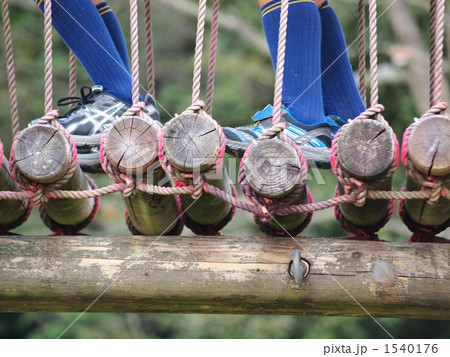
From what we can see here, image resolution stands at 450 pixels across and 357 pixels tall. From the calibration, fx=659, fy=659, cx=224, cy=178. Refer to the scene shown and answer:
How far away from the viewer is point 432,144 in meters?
1.07

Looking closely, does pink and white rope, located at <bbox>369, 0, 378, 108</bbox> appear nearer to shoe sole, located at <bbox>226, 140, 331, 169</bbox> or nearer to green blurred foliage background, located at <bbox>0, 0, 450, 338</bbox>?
shoe sole, located at <bbox>226, 140, 331, 169</bbox>

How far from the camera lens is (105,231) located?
15.0 ft

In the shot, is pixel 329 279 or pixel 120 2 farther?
pixel 120 2

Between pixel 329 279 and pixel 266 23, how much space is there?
54 cm

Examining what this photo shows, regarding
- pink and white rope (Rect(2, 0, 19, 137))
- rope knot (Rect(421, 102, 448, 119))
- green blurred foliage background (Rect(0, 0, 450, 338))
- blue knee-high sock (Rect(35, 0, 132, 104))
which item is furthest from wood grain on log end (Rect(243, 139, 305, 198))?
green blurred foliage background (Rect(0, 0, 450, 338))

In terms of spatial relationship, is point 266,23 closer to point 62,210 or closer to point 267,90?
point 62,210

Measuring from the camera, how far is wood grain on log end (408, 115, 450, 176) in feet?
3.51

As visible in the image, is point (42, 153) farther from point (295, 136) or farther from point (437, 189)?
point (437, 189)

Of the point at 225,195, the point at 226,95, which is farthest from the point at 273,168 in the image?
the point at 226,95

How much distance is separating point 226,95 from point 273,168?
372 cm

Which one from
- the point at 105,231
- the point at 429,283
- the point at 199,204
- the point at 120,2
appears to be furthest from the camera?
the point at 120,2

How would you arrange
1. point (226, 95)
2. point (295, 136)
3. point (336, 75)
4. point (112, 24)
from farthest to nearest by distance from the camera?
point (226, 95) → point (112, 24) → point (336, 75) → point (295, 136)

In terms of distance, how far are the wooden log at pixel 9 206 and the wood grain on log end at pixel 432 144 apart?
2.47ft

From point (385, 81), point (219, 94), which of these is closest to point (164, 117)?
point (219, 94)
